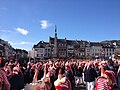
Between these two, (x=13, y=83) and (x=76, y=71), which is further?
(x=76, y=71)

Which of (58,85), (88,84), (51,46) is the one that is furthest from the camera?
(51,46)

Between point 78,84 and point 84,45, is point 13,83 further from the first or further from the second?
point 84,45

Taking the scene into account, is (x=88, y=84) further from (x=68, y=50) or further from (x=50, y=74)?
(x=68, y=50)

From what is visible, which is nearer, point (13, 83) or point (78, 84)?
point (13, 83)

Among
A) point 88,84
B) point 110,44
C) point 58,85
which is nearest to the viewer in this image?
point 58,85

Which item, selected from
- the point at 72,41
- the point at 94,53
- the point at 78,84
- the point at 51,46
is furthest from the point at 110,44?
the point at 78,84

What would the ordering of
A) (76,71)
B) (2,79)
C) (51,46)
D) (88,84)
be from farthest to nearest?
1. (51,46)
2. (76,71)
3. (88,84)
4. (2,79)

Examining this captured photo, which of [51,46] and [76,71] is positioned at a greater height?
[51,46]

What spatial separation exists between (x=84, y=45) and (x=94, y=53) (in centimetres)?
984

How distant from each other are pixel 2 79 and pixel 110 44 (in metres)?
164

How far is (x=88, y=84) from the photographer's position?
14.5 m

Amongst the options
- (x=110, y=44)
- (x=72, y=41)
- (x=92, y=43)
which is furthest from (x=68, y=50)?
(x=110, y=44)

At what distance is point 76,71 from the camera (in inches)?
814

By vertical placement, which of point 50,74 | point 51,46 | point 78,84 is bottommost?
point 78,84
